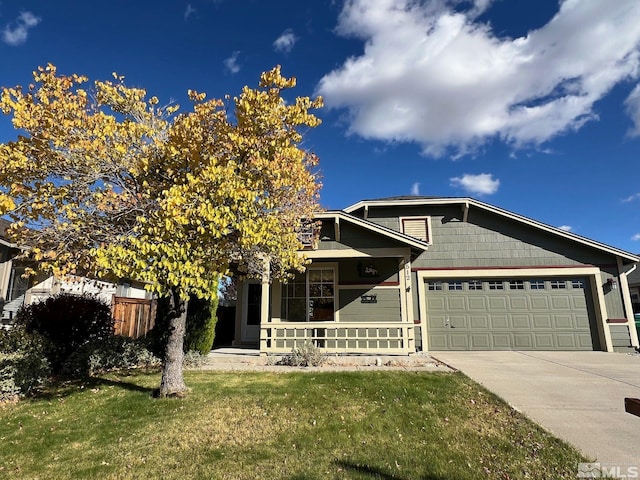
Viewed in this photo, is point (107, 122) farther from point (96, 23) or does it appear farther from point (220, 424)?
point (96, 23)

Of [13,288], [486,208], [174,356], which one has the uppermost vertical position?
[486,208]

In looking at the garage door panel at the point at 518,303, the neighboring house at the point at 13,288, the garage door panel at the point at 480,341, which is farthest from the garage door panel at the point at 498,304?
the neighboring house at the point at 13,288

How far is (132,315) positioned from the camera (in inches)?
488

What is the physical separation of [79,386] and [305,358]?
470 cm

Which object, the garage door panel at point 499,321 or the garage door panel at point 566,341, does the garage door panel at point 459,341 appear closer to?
the garage door panel at point 499,321

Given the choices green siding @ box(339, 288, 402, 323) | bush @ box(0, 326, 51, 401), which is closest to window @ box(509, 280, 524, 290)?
green siding @ box(339, 288, 402, 323)

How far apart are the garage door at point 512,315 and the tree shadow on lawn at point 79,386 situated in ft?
30.6

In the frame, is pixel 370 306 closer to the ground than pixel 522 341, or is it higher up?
higher up

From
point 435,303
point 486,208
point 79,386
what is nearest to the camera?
point 79,386

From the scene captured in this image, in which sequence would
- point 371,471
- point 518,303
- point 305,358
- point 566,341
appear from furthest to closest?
point 518,303, point 566,341, point 305,358, point 371,471

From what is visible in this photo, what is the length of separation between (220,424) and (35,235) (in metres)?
3.96

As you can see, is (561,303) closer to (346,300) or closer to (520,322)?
(520,322)

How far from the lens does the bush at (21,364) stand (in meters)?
6.37

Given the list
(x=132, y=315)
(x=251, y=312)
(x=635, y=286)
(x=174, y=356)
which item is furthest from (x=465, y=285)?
(x=635, y=286)
